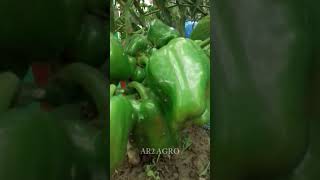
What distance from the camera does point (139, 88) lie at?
696mm

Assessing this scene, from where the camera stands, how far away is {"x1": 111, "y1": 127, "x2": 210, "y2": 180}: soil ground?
671mm

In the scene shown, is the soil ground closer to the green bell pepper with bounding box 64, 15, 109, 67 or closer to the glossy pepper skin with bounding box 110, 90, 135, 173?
the glossy pepper skin with bounding box 110, 90, 135, 173

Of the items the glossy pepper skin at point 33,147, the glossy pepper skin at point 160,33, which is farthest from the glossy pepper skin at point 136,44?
the glossy pepper skin at point 33,147

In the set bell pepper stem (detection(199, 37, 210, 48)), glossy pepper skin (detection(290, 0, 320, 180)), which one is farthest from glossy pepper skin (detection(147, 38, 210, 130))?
glossy pepper skin (detection(290, 0, 320, 180))

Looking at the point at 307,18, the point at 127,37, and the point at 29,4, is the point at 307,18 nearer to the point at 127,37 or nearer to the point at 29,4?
the point at 127,37

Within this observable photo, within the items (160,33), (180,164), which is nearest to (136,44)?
(160,33)

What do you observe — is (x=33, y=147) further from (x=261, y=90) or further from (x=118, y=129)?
(x=261, y=90)

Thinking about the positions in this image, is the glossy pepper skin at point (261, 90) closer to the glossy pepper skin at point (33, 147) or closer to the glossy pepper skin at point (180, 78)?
the glossy pepper skin at point (180, 78)

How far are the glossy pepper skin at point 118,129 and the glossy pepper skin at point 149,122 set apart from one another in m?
0.02

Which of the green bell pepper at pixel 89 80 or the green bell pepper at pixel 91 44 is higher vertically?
the green bell pepper at pixel 91 44

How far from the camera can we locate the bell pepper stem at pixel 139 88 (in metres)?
0.69

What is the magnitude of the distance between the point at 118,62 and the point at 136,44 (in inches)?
1.3

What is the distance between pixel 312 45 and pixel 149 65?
184 mm

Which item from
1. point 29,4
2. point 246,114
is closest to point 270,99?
point 246,114
